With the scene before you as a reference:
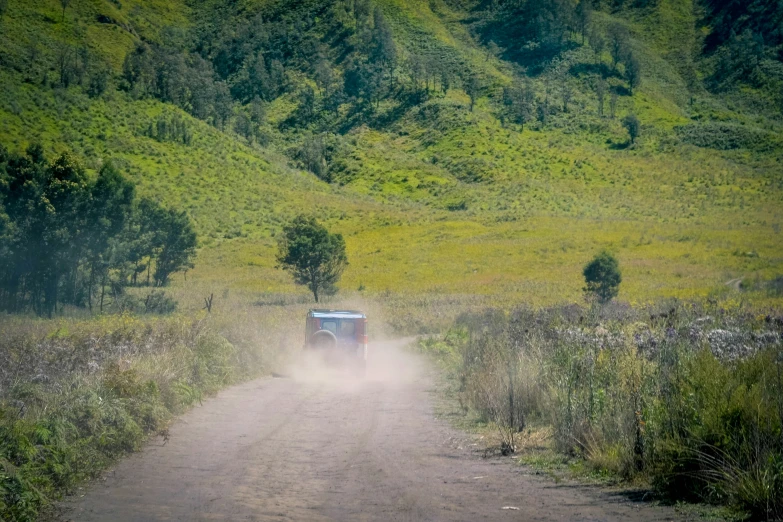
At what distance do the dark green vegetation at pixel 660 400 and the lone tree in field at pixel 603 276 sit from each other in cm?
3389

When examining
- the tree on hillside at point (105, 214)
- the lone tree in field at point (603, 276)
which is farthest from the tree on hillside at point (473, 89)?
the tree on hillside at point (105, 214)

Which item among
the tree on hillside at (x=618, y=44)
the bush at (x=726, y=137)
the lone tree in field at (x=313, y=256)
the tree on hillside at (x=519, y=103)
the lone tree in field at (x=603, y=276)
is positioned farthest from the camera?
the tree on hillside at (x=618, y=44)

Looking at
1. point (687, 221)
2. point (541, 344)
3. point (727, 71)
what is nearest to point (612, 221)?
point (687, 221)

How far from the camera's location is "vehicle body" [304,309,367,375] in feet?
68.7

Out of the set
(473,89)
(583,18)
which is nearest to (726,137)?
(473,89)

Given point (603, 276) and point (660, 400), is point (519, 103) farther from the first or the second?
point (660, 400)

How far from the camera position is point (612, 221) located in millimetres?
87875

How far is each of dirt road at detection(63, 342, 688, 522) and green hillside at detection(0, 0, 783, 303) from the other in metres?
19.3

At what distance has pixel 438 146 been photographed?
134 metres

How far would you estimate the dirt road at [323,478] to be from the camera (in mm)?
7539

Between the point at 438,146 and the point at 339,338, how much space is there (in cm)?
11484

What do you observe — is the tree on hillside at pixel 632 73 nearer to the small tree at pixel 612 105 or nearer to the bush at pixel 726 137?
the small tree at pixel 612 105

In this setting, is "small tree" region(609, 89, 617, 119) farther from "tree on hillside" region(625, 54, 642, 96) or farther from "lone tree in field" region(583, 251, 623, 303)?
"lone tree in field" region(583, 251, 623, 303)

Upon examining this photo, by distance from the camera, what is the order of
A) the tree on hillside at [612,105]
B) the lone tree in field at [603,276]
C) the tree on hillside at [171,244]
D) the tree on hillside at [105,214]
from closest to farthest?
the tree on hillside at [105,214]
the lone tree in field at [603,276]
the tree on hillside at [171,244]
the tree on hillside at [612,105]
